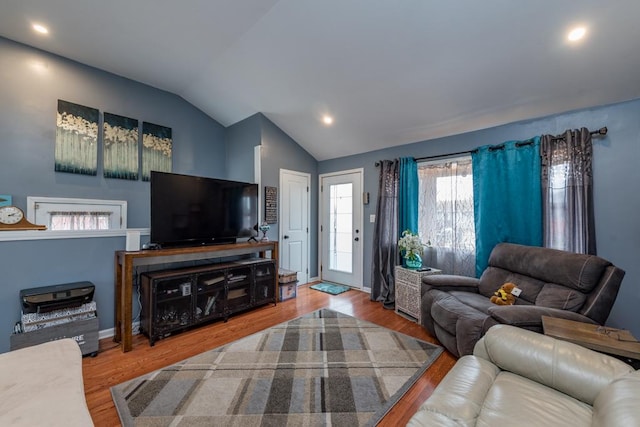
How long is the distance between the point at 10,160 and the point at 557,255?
5453mm

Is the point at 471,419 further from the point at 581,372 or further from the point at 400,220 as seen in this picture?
the point at 400,220

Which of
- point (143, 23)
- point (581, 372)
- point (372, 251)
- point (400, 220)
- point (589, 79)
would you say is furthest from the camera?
point (372, 251)

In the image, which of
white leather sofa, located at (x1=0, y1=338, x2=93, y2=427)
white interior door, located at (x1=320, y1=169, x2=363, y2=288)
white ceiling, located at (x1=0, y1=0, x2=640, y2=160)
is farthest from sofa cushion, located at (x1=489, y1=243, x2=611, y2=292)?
white leather sofa, located at (x1=0, y1=338, x2=93, y2=427)

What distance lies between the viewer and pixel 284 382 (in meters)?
2.00

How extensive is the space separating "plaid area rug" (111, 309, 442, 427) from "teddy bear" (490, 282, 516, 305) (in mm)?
737

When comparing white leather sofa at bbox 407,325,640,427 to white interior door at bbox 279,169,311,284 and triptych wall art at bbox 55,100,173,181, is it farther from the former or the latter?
triptych wall art at bbox 55,100,173,181

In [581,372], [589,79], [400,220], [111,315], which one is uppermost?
[589,79]

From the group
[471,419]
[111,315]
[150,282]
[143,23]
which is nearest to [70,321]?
[111,315]

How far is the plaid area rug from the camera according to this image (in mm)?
1654

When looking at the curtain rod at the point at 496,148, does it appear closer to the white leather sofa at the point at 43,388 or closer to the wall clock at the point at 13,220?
the white leather sofa at the point at 43,388

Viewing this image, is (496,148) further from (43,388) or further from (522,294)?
(43,388)

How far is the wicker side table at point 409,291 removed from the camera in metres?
3.11

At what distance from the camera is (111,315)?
9.16 feet

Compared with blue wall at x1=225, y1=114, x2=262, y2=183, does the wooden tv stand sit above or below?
below
